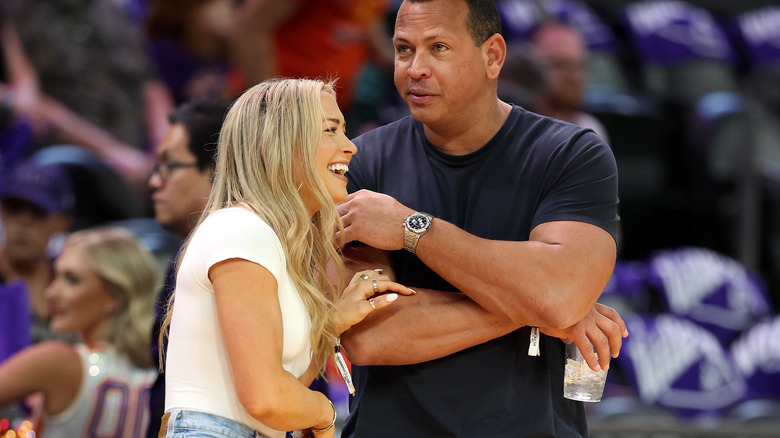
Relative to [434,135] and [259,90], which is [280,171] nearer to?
[259,90]

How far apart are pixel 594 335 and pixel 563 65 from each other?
370 cm

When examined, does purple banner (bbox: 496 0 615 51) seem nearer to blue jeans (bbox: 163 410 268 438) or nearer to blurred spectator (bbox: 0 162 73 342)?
blurred spectator (bbox: 0 162 73 342)

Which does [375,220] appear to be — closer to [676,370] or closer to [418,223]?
[418,223]

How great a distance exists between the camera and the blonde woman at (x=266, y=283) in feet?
7.30

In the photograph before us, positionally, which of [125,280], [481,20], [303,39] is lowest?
[125,280]

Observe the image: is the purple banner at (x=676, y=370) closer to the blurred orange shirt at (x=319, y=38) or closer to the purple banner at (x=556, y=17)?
the blurred orange shirt at (x=319, y=38)

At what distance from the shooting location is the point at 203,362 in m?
2.30

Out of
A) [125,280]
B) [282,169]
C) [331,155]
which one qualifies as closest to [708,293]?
[125,280]

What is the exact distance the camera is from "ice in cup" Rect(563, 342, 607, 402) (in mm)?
2705

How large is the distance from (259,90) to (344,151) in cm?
25

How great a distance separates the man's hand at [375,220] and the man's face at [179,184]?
89 centimetres

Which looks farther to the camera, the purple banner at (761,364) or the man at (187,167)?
the purple banner at (761,364)

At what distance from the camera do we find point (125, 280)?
4125 millimetres

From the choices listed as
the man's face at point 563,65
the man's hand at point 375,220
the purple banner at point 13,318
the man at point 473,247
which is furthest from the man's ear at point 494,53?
the man's face at point 563,65
